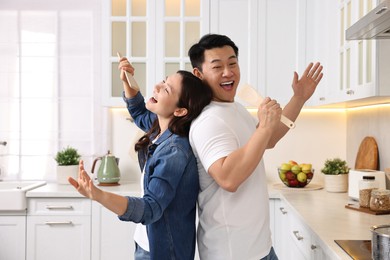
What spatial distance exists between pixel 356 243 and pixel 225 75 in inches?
27.7

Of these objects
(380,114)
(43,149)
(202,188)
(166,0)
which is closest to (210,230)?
(202,188)

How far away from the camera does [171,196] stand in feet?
5.34

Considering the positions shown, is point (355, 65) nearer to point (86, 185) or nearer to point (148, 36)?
point (148, 36)

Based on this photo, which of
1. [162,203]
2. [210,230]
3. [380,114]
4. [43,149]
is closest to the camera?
[162,203]

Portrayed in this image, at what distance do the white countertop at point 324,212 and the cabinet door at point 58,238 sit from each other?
0.53ft

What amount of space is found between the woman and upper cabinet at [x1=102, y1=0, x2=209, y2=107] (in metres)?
1.82

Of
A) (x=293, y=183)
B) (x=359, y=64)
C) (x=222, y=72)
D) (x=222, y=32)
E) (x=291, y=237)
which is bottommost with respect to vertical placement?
(x=291, y=237)

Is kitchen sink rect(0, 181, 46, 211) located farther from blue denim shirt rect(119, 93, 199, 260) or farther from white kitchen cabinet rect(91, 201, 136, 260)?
blue denim shirt rect(119, 93, 199, 260)

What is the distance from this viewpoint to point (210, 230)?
5.65 ft

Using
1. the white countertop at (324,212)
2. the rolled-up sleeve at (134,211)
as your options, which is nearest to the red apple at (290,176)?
the white countertop at (324,212)

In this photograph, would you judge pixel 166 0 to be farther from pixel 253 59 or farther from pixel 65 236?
pixel 65 236

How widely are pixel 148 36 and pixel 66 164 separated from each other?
1.07m

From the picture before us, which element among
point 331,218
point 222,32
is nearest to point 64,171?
point 222,32

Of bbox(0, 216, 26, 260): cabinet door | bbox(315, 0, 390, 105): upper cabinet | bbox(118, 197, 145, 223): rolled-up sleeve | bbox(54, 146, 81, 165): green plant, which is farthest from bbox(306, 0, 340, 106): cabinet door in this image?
bbox(0, 216, 26, 260): cabinet door
